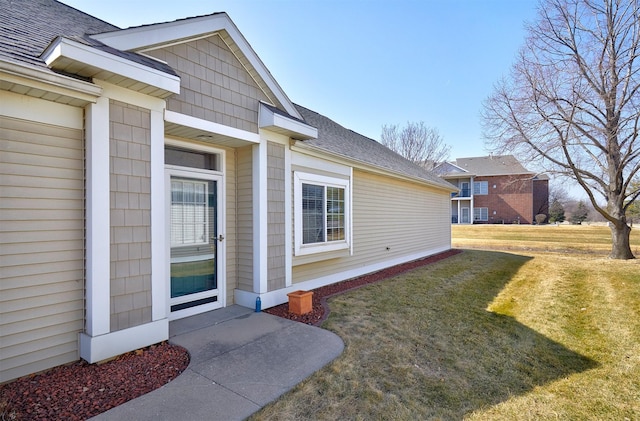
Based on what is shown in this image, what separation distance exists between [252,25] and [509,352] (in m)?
7.94

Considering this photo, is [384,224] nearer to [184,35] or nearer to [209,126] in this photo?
[209,126]

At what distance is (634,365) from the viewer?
3.81m

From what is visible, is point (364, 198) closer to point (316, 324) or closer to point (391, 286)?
point (391, 286)

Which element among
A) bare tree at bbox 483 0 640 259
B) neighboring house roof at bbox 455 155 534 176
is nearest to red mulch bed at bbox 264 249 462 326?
bare tree at bbox 483 0 640 259

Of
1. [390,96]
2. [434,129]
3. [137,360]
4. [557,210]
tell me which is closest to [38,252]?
[137,360]

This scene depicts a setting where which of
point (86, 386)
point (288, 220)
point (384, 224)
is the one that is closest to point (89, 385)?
point (86, 386)

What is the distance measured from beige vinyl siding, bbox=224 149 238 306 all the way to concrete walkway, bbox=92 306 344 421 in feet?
1.72

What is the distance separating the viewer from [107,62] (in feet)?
10.2

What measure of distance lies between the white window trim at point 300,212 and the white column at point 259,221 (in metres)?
0.86

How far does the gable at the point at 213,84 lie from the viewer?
13.6 ft

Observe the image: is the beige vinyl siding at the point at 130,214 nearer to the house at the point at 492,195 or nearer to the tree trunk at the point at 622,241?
the tree trunk at the point at 622,241

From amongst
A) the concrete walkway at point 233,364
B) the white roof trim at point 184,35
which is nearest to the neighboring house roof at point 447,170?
the white roof trim at point 184,35

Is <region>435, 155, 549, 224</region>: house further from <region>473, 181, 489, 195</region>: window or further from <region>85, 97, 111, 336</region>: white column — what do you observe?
<region>85, 97, 111, 336</region>: white column

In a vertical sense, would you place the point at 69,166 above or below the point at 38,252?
above
